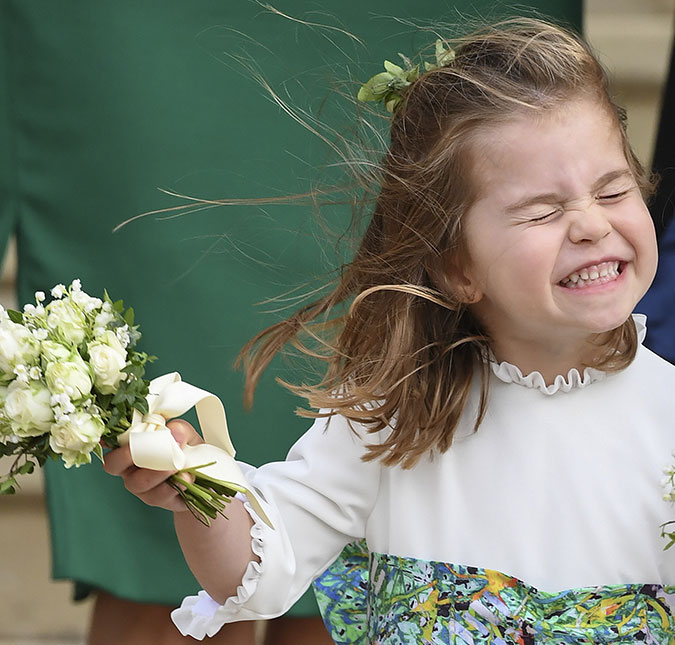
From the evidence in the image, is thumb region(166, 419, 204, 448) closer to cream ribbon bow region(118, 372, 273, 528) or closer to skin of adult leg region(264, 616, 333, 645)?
cream ribbon bow region(118, 372, 273, 528)

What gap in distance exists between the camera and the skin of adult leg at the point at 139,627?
243cm

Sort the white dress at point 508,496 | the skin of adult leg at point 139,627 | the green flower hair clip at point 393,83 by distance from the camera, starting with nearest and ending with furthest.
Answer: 1. the white dress at point 508,496
2. the green flower hair clip at point 393,83
3. the skin of adult leg at point 139,627

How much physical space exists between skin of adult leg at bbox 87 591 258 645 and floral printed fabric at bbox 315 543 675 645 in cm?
70

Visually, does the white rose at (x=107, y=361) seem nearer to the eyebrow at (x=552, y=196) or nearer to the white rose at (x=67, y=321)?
the white rose at (x=67, y=321)

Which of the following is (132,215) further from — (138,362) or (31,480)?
(31,480)

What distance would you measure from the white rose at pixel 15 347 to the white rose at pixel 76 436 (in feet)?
0.26

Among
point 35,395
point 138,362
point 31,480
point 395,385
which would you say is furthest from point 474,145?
point 31,480

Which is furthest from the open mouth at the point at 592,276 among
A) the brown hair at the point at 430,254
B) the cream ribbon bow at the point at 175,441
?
the cream ribbon bow at the point at 175,441

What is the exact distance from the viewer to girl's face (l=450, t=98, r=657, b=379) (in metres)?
1.65

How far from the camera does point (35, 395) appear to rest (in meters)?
1.40

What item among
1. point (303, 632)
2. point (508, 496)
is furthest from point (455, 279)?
point (303, 632)

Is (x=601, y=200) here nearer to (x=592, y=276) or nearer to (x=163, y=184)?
(x=592, y=276)

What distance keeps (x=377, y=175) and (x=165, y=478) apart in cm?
61

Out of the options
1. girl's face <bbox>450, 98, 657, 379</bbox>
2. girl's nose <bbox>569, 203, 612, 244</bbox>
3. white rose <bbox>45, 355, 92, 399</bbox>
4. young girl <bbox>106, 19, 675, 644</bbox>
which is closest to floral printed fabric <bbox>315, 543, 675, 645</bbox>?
young girl <bbox>106, 19, 675, 644</bbox>
